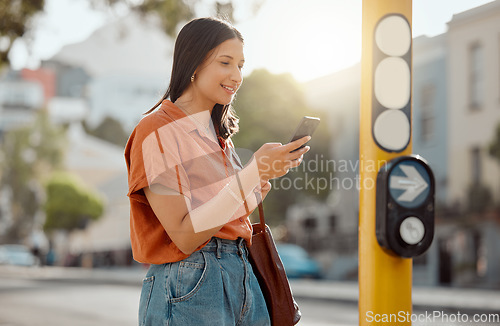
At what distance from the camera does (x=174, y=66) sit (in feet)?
7.27

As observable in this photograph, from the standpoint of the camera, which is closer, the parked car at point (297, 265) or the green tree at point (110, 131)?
the parked car at point (297, 265)

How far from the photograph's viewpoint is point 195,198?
2.00 meters

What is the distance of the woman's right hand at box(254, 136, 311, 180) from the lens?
6.48 feet

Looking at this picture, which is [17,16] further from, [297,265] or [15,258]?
[15,258]

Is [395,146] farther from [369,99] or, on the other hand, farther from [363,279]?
[363,279]

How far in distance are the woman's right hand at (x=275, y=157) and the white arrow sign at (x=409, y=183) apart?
0.51 m

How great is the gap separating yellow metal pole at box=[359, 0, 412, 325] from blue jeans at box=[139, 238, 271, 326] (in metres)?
0.51

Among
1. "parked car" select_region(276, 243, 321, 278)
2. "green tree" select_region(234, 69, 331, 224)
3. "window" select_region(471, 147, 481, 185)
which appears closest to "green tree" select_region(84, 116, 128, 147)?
"green tree" select_region(234, 69, 331, 224)

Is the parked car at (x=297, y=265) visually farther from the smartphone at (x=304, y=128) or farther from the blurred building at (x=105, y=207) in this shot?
the smartphone at (x=304, y=128)

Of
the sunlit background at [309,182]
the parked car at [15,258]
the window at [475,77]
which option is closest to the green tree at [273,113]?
the sunlit background at [309,182]

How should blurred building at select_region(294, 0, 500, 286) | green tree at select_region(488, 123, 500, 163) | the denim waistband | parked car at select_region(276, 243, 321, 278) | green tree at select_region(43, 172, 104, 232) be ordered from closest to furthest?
1. the denim waistband
2. green tree at select_region(488, 123, 500, 163)
3. blurred building at select_region(294, 0, 500, 286)
4. parked car at select_region(276, 243, 321, 278)
5. green tree at select_region(43, 172, 104, 232)

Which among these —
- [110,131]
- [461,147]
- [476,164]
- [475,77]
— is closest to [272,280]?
[475,77]

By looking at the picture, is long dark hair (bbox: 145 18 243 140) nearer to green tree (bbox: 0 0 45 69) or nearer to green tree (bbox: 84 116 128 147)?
green tree (bbox: 0 0 45 69)

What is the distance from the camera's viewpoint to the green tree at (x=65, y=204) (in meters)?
37.1
